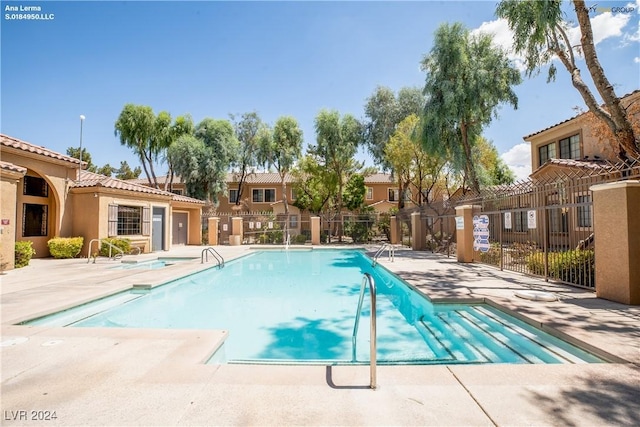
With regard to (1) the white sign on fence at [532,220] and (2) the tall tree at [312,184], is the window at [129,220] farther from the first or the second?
(1) the white sign on fence at [532,220]

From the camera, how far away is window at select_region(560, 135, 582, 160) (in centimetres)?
1781

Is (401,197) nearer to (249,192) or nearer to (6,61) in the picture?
(249,192)

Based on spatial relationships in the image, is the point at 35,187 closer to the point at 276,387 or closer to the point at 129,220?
the point at 129,220

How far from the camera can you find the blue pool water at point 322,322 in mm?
4582

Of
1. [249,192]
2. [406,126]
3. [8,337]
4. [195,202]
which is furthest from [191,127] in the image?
[8,337]

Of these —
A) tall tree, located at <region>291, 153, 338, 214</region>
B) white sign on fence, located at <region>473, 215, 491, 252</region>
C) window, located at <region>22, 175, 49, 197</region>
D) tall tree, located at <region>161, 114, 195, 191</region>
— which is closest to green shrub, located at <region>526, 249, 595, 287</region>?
white sign on fence, located at <region>473, 215, 491, 252</region>

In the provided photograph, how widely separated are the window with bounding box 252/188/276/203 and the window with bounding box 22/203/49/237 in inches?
863

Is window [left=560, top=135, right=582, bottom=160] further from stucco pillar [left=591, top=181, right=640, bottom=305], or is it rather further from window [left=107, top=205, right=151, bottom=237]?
window [left=107, top=205, right=151, bottom=237]

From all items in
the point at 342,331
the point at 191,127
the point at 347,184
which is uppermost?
the point at 191,127

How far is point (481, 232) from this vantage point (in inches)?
448

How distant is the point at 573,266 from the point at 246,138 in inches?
Result: 1240

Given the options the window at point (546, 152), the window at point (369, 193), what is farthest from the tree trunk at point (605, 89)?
the window at point (369, 193)

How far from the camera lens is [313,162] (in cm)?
2781

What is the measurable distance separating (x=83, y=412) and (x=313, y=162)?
26.0 m
